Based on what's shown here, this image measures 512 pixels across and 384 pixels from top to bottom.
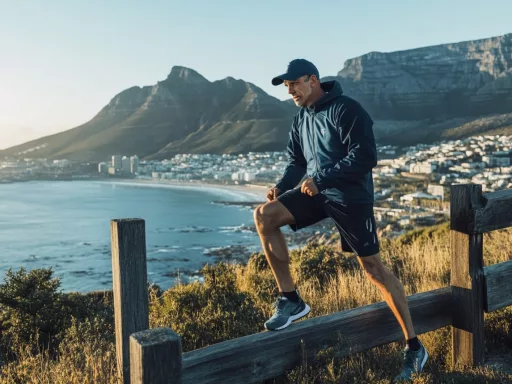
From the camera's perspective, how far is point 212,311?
410 centimetres

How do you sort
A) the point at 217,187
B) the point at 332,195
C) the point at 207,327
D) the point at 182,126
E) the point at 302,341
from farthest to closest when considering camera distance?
the point at 182,126 → the point at 217,187 → the point at 207,327 → the point at 332,195 → the point at 302,341

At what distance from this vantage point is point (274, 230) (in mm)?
3078

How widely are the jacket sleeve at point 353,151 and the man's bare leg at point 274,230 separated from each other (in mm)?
312

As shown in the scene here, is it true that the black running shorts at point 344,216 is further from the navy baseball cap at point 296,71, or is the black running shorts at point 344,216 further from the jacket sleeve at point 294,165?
the navy baseball cap at point 296,71

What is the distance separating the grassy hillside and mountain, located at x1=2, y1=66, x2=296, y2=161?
122020 millimetres

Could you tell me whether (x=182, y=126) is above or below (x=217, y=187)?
above

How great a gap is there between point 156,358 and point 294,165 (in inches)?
74.7

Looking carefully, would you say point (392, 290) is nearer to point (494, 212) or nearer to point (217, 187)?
point (494, 212)

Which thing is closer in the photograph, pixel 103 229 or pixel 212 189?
pixel 103 229

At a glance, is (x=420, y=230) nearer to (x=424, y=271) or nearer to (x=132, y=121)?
(x=424, y=271)

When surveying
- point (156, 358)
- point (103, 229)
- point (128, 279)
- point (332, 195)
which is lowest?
point (103, 229)

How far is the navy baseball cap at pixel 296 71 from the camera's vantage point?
3074mm

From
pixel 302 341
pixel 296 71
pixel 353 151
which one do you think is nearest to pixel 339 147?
pixel 353 151

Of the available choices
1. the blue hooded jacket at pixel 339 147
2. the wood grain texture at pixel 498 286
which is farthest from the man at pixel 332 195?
the wood grain texture at pixel 498 286
